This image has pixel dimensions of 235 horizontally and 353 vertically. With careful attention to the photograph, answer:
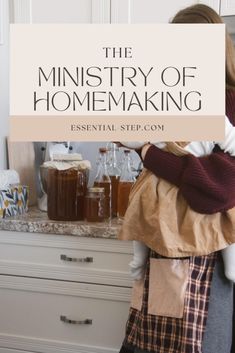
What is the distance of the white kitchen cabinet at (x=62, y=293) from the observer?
1.43 m

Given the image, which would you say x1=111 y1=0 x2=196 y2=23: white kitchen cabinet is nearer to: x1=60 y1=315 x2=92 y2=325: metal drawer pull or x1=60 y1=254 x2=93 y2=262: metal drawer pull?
x1=60 y1=254 x2=93 y2=262: metal drawer pull

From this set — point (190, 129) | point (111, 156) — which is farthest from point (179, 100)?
point (111, 156)

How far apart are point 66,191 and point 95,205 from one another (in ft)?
0.38

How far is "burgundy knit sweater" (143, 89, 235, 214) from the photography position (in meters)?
0.88

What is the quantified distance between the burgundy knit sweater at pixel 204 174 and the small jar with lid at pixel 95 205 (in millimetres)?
604

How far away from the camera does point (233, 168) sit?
2.93 ft

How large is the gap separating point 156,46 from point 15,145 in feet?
4.32

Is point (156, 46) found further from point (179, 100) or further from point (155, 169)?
point (155, 169)

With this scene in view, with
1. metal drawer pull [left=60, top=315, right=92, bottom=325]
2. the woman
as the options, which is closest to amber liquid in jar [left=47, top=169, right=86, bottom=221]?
metal drawer pull [left=60, top=315, right=92, bottom=325]

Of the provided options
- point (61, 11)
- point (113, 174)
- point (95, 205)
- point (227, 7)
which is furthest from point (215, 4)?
point (95, 205)

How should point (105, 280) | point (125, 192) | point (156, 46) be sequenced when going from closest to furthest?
point (156, 46) < point (105, 280) < point (125, 192)

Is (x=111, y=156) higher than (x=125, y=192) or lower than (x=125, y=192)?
higher

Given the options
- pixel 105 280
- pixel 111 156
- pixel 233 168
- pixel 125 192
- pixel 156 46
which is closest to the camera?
pixel 156 46

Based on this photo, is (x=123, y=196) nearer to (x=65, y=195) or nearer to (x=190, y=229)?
(x=65, y=195)
